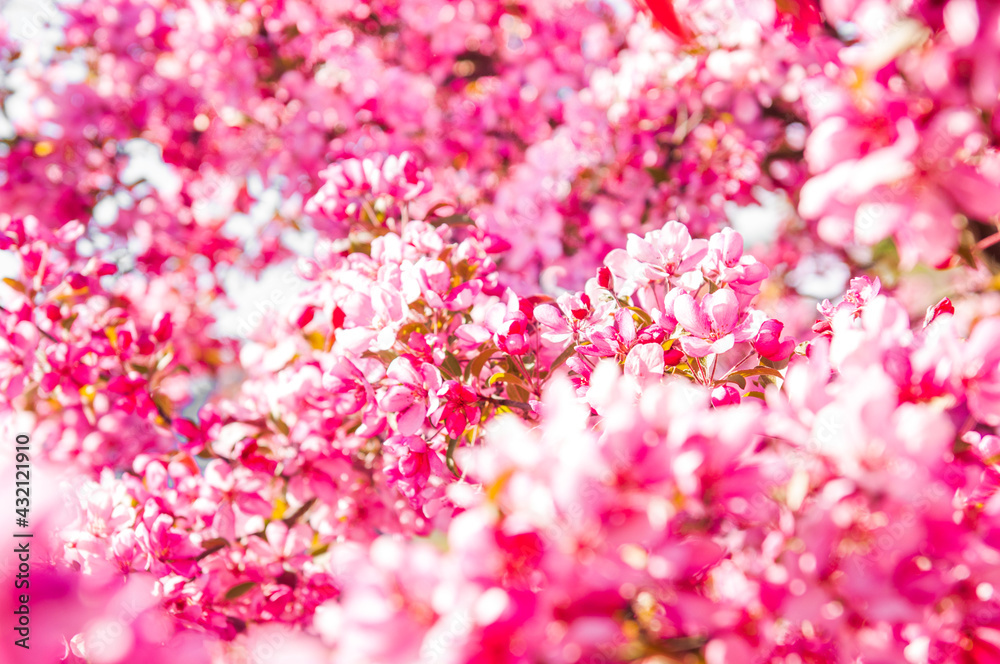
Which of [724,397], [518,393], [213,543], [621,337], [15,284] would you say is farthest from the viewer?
[15,284]

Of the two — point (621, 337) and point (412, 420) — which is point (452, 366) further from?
point (621, 337)

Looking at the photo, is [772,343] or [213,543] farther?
[213,543]

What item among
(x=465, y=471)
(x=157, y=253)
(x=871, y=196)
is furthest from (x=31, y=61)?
(x=871, y=196)

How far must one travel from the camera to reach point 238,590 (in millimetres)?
1186

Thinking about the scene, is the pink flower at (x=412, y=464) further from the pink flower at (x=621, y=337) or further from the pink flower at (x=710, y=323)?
the pink flower at (x=710, y=323)

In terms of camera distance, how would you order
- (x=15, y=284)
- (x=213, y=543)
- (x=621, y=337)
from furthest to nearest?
(x=15, y=284) → (x=213, y=543) → (x=621, y=337)

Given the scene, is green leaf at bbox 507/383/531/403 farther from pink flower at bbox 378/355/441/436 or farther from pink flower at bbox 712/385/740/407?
pink flower at bbox 712/385/740/407

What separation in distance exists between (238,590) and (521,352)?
76 cm

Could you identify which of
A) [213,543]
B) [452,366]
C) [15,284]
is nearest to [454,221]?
[452,366]

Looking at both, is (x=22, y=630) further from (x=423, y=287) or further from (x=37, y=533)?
(x=423, y=287)

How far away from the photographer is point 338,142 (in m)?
2.39

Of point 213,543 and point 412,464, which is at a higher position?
point 412,464

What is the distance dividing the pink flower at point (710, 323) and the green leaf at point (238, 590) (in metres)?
0.99

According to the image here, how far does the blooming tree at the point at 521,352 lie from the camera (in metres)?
0.53
